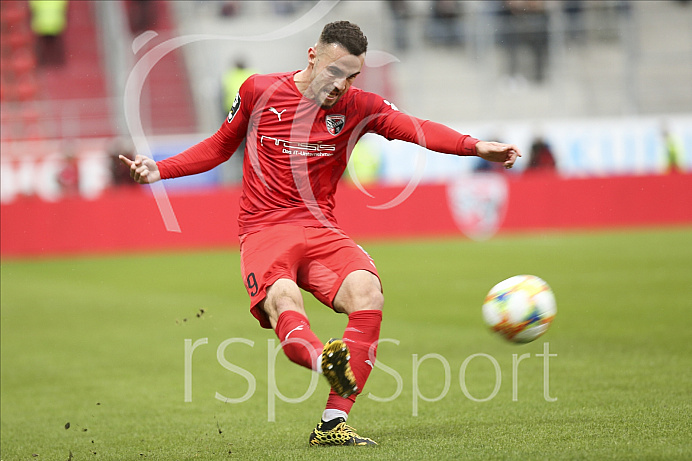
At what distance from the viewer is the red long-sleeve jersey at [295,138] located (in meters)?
5.28

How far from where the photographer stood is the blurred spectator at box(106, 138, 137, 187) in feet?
67.5

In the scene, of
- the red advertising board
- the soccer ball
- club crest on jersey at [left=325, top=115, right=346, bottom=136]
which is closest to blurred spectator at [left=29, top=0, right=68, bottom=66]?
the red advertising board

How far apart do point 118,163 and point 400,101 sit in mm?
6909

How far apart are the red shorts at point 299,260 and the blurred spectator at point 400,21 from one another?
1831cm

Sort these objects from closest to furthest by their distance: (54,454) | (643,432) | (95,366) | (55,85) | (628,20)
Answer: (643,432), (54,454), (95,366), (628,20), (55,85)

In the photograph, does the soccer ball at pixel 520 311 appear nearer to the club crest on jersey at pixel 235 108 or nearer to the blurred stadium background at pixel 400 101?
the club crest on jersey at pixel 235 108

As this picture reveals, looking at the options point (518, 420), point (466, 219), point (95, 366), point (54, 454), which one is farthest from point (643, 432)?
point (466, 219)

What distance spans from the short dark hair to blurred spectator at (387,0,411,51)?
60.0 feet

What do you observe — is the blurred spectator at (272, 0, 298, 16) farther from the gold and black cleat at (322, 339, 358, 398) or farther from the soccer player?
the gold and black cleat at (322, 339, 358, 398)

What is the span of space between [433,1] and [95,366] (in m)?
16.8

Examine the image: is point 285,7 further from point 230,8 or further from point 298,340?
point 298,340

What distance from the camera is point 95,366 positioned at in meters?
8.76

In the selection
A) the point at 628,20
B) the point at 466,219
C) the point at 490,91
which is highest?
the point at 628,20

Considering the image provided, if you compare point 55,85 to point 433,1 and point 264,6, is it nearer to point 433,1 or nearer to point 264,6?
point 264,6
